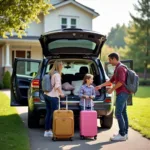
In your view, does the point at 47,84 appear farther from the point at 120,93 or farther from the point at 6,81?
the point at 6,81

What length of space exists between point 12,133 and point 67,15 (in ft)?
73.1

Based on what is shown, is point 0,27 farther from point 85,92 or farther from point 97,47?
point 85,92

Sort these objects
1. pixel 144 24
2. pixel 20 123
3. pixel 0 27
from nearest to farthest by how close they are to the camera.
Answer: pixel 20 123 → pixel 0 27 → pixel 144 24

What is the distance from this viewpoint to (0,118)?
34.1 feet

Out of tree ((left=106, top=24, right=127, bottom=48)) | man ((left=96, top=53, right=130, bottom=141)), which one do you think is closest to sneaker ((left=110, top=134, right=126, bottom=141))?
man ((left=96, top=53, right=130, bottom=141))

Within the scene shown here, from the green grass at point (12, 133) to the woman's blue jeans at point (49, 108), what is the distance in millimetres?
544

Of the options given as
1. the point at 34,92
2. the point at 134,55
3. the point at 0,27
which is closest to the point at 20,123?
the point at 34,92

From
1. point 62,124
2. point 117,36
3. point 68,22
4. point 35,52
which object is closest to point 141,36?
point 68,22

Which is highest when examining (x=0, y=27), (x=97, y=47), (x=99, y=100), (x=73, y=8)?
(x=73, y=8)

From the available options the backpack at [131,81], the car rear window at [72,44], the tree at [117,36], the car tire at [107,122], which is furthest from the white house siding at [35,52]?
the tree at [117,36]

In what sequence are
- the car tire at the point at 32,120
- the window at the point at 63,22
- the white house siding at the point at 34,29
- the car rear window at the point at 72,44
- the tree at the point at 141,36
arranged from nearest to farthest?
the car tire at the point at 32,120
the car rear window at the point at 72,44
the white house siding at the point at 34,29
the window at the point at 63,22
the tree at the point at 141,36

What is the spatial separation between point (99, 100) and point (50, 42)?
6.35 feet

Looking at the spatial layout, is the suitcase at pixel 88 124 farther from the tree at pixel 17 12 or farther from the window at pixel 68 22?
the window at pixel 68 22

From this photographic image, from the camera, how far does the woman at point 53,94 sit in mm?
7633
